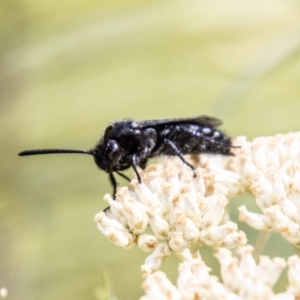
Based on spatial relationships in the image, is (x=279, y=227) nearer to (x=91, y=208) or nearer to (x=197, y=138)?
(x=197, y=138)

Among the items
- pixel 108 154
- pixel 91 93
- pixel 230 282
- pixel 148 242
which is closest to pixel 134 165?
pixel 108 154

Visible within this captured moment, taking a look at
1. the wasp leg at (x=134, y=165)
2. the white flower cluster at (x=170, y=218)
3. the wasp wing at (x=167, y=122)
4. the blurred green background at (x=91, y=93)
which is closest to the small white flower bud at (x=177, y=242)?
the white flower cluster at (x=170, y=218)

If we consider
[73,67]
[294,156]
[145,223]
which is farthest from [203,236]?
[73,67]

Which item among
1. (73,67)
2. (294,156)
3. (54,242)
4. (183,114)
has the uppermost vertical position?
(294,156)

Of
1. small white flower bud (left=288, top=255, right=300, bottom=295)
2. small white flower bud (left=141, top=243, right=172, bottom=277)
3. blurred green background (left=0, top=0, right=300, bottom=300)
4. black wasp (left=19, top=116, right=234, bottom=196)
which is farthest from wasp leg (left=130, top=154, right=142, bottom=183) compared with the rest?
blurred green background (left=0, top=0, right=300, bottom=300)

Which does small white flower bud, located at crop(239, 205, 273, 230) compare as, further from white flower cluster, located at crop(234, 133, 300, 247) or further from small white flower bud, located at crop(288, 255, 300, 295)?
small white flower bud, located at crop(288, 255, 300, 295)

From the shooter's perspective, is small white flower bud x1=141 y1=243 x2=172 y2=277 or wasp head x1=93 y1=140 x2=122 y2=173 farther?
wasp head x1=93 y1=140 x2=122 y2=173
